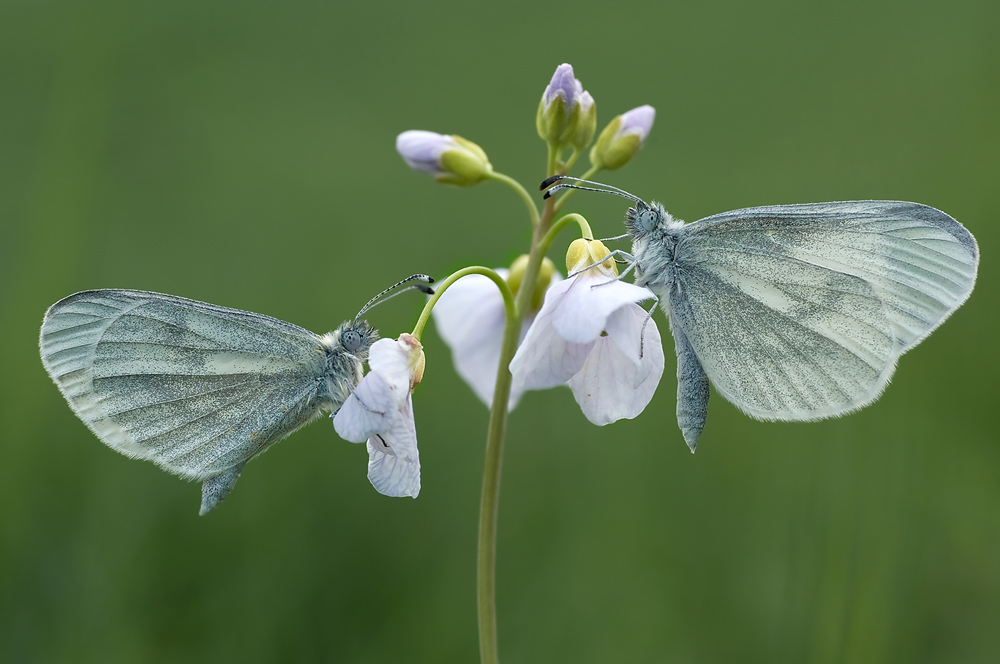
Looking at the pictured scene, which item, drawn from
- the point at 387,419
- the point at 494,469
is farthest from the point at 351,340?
the point at 494,469

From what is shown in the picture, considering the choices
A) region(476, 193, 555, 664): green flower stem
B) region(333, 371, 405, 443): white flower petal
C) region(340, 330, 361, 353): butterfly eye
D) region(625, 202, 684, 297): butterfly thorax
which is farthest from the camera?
region(625, 202, 684, 297): butterfly thorax

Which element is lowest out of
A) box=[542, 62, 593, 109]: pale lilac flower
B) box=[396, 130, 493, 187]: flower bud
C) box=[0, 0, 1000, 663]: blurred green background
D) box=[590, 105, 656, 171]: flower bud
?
box=[0, 0, 1000, 663]: blurred green background

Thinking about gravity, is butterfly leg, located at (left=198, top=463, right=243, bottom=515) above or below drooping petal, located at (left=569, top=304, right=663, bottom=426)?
below

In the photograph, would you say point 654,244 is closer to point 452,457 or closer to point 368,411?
point 368,411

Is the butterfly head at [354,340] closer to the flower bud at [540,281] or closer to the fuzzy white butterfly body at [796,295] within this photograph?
the flower bud at [540,281]

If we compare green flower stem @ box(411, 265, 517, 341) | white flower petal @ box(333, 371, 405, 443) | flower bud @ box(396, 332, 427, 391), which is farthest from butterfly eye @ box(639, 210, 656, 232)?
white flower petal @ box(333, 371, 405, 443)

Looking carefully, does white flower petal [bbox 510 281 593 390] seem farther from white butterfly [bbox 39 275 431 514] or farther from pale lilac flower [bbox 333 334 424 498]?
white butterfly [bbox 39 275 431 514]

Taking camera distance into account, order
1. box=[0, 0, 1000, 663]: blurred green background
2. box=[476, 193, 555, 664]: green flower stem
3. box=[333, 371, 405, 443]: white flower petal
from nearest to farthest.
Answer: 1. box=[333, 371, 405, 443]: white flower petal
2. box=[476, 193, 555, 664]: green flower stem
3. box=[0, 0, 1000, 663]: blurred green background

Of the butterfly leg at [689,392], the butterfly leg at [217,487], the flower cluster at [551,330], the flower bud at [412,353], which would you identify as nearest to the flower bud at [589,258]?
the flower cluster at [551,330]
